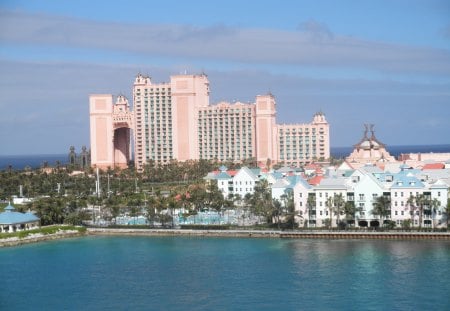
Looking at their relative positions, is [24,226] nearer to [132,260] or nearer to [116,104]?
[132,260]

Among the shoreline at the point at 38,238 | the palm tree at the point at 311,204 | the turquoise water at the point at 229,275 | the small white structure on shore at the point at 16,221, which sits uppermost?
the palm tree at the point at 311,204

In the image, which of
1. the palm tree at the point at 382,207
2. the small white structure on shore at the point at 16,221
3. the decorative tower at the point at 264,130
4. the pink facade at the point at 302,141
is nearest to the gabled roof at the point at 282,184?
the palm tree at the point at 382,207

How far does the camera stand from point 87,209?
48094 mm

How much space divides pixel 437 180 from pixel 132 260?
1599 centimetres

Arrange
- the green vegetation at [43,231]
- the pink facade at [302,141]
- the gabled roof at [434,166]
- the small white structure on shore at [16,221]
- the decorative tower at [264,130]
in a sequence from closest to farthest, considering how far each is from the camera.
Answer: the green vegetation at [43,231] < the small white structure on shore at [16,221] < the gabled roof at [434,166] < the decorative tower at [264,130] < the pink facade at [302,141]

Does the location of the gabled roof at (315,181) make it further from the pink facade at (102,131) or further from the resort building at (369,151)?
the pink facade at (102,131)

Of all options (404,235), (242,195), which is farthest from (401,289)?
(242,195)

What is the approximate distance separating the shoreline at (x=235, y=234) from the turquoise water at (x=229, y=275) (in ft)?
3.67

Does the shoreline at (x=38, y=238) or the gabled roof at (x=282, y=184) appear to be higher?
the gabled roof at (x=282, y=184)

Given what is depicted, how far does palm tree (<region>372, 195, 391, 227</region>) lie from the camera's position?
1544 inches

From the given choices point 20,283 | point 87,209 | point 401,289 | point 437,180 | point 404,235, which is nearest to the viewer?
point 401,289

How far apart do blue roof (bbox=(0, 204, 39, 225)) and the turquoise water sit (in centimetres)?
311

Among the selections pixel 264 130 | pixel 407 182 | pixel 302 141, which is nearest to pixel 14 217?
pixel 407 182

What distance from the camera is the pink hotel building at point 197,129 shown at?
7306 centimetres
